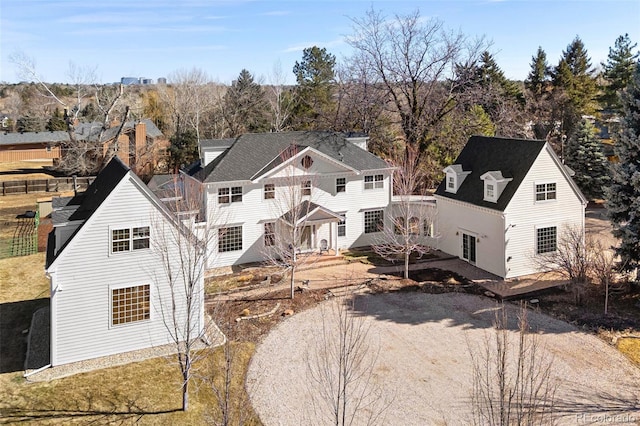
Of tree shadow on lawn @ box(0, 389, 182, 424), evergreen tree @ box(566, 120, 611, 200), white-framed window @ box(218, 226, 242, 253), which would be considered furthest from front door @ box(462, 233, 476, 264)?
evergreen tree @ box(566, 120, 611, 200)

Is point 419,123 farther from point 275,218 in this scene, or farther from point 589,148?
point 275,218

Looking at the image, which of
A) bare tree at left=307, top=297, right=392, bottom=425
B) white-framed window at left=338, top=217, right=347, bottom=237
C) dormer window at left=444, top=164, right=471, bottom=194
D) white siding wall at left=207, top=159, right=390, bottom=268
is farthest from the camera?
white-framed window at left=338, top=217, right=347, bottom=237

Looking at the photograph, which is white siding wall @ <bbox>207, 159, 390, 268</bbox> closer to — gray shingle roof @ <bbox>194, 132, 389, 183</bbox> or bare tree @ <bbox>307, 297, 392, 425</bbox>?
gray shingle roof @ <bbox>194, 132, 389, 183</bbox>

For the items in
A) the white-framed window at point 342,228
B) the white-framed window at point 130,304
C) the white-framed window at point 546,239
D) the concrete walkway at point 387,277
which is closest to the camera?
the white-framed window at point 130,304

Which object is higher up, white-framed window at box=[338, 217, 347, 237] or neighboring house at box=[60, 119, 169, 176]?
neighboring house at box=[60, 119, 169, 176]

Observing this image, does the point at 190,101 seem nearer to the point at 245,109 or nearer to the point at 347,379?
the point at 245,109

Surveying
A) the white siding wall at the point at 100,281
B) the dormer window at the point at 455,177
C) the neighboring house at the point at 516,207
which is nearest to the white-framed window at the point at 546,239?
the neighboring house at the point at 516,207

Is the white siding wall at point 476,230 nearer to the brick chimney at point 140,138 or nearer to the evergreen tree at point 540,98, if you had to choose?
the evergreen tree at point 540,98

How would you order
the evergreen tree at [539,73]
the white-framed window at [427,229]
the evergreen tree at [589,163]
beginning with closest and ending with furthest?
1. the white-framed window at [427,229]
2. the evergreen tree at [589,163]
3. the evergreen tree at [539,73]
